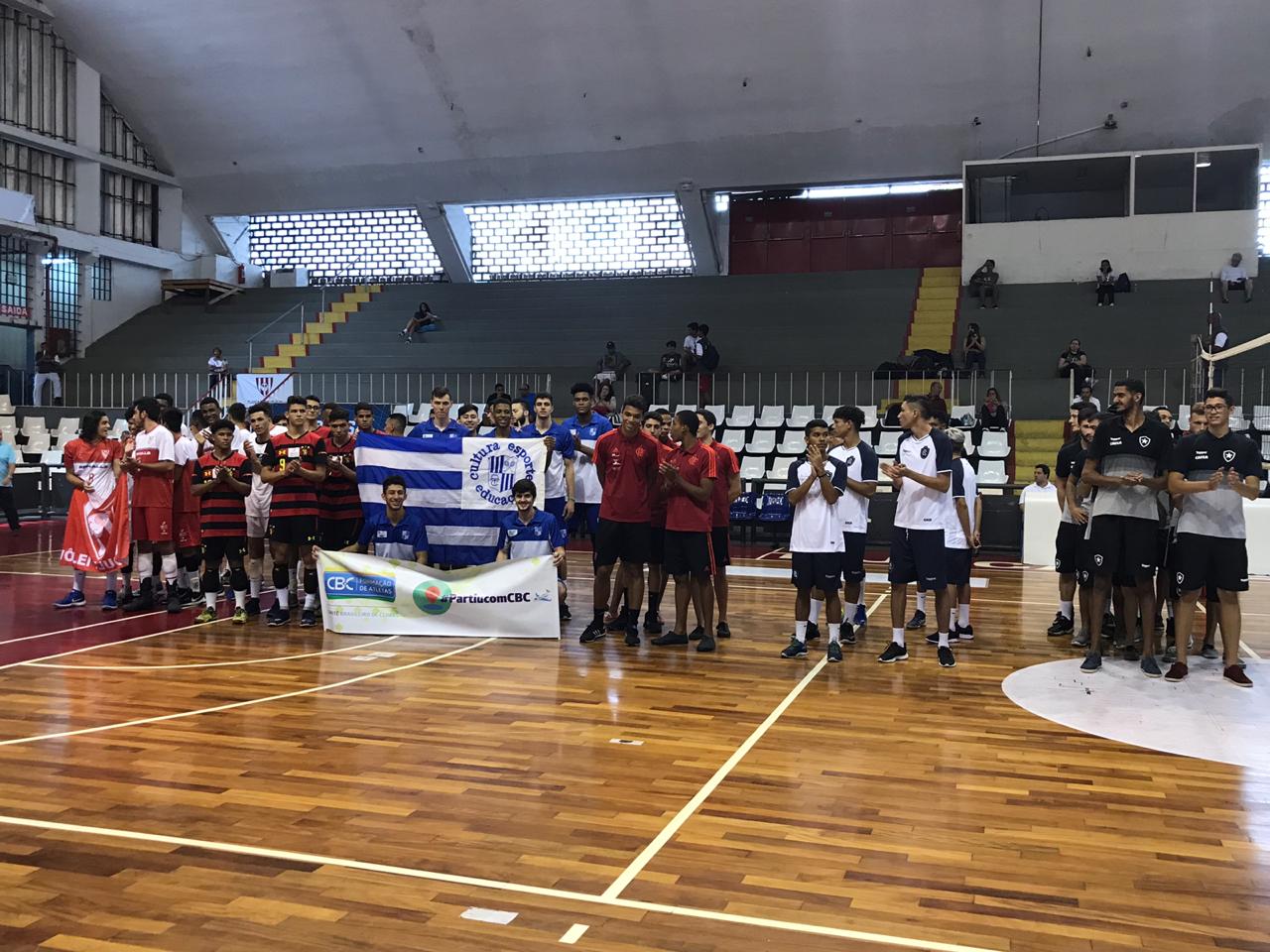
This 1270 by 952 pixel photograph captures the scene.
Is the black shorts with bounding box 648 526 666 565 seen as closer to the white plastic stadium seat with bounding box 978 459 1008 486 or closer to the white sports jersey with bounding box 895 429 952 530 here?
the white sports jersey with bounding box 895 429 952 530

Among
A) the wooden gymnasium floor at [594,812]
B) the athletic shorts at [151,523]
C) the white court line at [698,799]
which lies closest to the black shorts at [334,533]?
the athletic shorts at [151,523]

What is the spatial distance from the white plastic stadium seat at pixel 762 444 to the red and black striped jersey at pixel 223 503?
1142 cm

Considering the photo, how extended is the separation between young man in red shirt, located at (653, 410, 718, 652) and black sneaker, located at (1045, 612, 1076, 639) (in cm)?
283

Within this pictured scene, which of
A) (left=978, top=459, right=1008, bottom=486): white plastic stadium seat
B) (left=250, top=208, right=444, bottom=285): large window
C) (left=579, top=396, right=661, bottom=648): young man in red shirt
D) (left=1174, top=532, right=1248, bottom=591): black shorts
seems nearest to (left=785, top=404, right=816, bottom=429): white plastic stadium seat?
(left=978, top=459, right=1008, bottom=486): white plastic stadium seat

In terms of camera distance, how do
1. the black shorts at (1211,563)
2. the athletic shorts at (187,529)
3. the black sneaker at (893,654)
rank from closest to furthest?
the black shorts at (1211,563)
the black sneaker at (893,654)
the athletic shorts at (187,529)

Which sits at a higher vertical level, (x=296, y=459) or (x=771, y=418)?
(x=771, y=418)

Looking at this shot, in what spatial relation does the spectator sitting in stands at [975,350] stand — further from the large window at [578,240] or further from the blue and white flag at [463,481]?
the blue and white flag at [463,481]

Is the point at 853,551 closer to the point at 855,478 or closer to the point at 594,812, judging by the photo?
the point at 855,478

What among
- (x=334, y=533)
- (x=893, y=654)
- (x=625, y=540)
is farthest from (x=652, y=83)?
(x=893, y=654)

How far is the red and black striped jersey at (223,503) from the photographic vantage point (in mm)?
8859

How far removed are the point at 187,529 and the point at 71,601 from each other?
1296 mm

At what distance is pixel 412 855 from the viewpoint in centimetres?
401

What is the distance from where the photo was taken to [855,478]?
808 centimetres

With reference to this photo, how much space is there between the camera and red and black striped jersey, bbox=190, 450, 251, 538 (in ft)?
29.1
